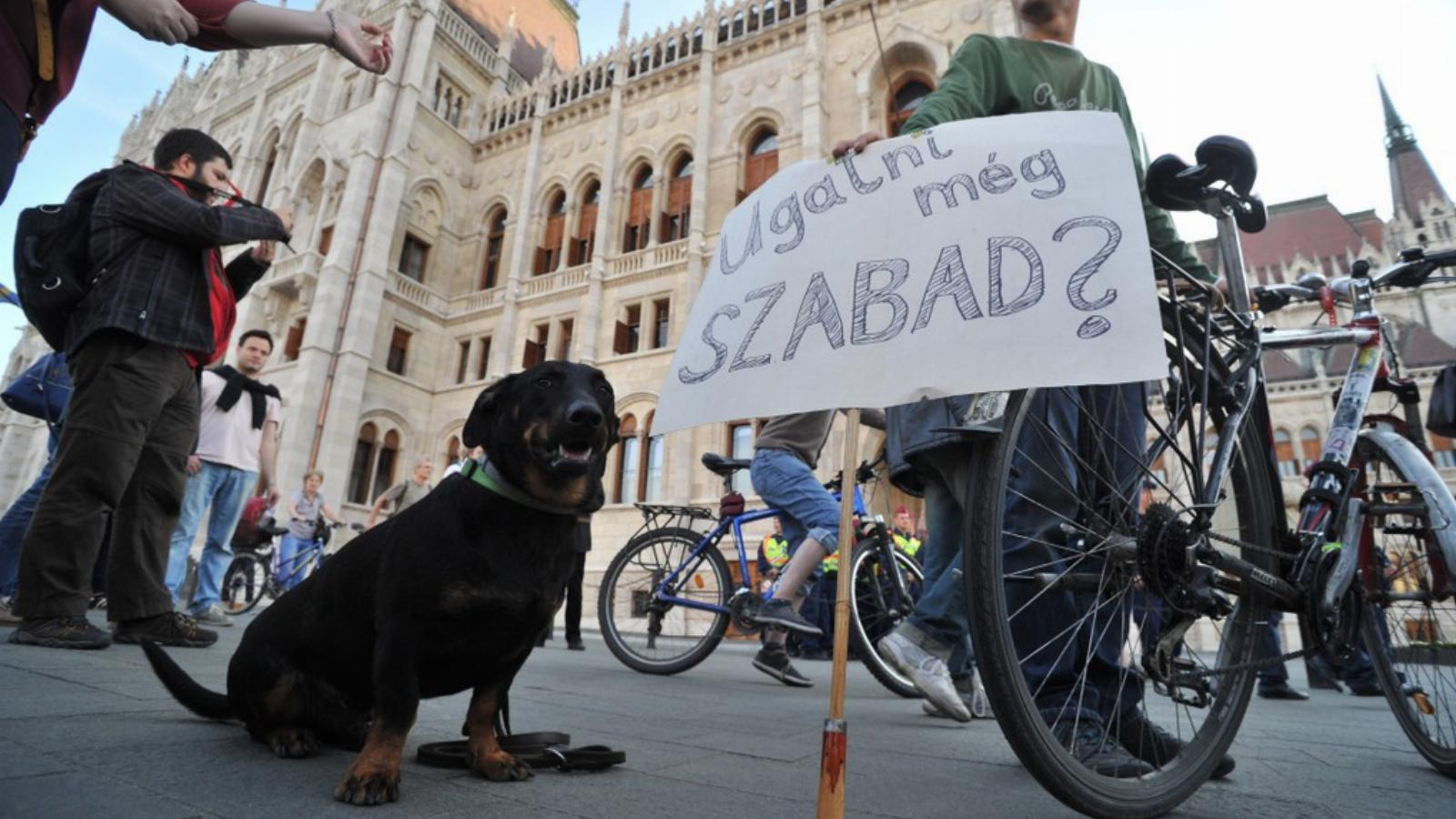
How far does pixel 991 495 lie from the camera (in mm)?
1312

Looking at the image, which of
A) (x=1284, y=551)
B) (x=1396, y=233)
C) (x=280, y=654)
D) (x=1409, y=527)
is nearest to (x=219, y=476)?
(x=280, y=654)

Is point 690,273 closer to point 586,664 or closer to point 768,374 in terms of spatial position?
point 586,664

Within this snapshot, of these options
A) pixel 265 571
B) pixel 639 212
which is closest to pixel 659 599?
pixel 265 571

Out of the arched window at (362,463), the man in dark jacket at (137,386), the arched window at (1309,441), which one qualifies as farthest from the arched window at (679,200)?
the arched window at (1309,441)

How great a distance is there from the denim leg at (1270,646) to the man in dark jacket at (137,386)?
359cm

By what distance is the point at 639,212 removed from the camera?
65.5 feet

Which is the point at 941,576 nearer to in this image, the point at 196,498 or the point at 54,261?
the point at 54,261

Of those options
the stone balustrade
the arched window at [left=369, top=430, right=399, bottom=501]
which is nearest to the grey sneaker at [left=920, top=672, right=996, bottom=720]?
the stone balustrade

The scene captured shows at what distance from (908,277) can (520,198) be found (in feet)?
74.1

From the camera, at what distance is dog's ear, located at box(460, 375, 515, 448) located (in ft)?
→ 5.29

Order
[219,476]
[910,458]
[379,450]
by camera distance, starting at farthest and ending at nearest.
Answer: [379,450] < [219,476] < [910,458]

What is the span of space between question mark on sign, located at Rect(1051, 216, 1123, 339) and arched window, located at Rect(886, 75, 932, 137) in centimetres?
1719

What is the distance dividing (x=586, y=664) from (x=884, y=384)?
376 centimetres

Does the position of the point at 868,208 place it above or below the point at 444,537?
above
